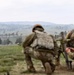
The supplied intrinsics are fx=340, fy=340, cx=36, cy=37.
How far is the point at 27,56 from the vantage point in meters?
13.6

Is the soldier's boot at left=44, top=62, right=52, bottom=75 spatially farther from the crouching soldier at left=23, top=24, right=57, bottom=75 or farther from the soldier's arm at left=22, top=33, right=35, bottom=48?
the soldier's arm at left=22, top=33, right=35, bottom=48

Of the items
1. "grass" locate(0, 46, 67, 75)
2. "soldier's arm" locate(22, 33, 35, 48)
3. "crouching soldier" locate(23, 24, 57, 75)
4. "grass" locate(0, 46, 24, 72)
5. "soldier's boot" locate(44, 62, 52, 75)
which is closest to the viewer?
"soldier's boot" locate(44, 62, 52, 75)

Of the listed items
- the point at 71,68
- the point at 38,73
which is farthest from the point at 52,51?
the point at 71,68

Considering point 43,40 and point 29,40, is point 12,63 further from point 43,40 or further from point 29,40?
point 43,40

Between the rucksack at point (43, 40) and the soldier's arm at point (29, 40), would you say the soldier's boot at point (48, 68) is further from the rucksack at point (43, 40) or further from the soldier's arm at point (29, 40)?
the soldier's arm at point (29, 40)

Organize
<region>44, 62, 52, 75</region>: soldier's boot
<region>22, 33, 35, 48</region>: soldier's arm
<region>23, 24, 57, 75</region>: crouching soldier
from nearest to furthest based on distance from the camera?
<region>44, 62, 52, 75</region>: soldier's boot, <region>23, 24, 57, 75</region>: crouching soldier, <region>22, 33, 35, 48</region>: soldier's arm

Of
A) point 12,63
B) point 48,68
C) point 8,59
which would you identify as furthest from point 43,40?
point 8,59

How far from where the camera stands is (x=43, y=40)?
1252 centimetres

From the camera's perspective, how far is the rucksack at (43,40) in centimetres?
1249

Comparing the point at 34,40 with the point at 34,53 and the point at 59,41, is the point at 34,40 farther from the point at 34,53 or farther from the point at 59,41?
the point at 59,41

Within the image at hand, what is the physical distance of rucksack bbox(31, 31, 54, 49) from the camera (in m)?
12.5

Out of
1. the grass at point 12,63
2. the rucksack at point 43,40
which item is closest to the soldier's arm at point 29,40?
the rucksack at point 43,40

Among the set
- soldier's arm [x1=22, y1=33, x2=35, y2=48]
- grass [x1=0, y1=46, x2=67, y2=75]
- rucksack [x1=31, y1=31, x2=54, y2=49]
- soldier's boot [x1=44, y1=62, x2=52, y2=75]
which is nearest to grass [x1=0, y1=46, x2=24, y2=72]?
grass [x1=0, y1=46, x2=67, y2=75]

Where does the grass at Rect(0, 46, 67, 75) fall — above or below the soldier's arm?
below
